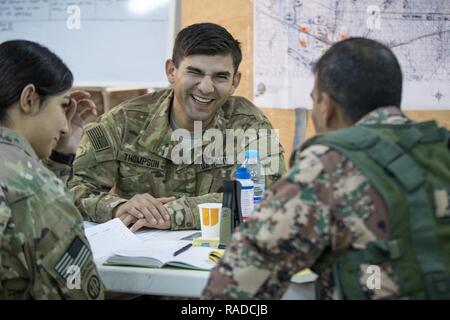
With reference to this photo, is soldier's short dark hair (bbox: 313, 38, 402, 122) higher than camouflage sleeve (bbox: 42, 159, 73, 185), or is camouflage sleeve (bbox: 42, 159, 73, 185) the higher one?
soldier's short dark hair (bbox: 313, 38, 402, 122)

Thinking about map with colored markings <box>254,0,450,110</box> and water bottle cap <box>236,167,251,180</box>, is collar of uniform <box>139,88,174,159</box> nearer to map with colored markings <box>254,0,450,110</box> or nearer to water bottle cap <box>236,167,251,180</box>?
water bottle cap <box>236,167,251,180</box>

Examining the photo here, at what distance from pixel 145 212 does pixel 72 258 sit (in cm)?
70

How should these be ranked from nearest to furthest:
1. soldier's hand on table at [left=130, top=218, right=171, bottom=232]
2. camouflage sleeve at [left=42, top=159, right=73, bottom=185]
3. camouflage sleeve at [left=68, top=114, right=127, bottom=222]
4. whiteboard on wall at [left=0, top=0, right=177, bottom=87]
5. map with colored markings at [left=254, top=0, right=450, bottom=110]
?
camouflage sleeve at [left=42, top=159, right=73, bottom=185], soldier's hand on table at [left=130, top=218, right=171, bottom=232], camouflage sleeve at [left=68, top=114, right=127, bottom=222], map with colored markings at [left=254, top=0, right=450, bottom=110], whiteboard on wall at [left=0, top=0, right=177, bottom=87]

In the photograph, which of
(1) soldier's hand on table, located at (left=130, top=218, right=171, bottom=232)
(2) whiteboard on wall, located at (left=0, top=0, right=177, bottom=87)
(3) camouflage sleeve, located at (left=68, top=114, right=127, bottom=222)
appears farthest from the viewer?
(2) whiteboard on wall, located at (left=0, top=0, right=177, bottom=87)

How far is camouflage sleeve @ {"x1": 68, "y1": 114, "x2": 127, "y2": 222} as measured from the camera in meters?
2.44

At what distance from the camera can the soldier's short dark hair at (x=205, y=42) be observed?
A: 8.42ft

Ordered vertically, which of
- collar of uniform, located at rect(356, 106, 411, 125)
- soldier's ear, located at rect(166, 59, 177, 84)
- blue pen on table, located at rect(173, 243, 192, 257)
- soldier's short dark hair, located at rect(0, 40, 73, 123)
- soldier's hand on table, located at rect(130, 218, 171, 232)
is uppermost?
soldier's ear, located at rect(166, 59, 177, 84)

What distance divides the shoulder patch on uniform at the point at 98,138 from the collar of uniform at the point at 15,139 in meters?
0.99

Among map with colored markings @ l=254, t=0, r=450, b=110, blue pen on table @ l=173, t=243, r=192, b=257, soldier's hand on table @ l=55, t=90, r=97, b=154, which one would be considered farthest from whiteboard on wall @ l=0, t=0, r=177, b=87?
blue pen on table @ l=173, t=243, r=192, b=257

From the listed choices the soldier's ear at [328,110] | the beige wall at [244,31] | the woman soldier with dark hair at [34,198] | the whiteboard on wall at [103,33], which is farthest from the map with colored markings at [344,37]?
the soldier's ear at [328,110]

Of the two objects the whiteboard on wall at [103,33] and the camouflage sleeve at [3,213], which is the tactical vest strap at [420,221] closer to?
the camouflage sleeve at [3,213]

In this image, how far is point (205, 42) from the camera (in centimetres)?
256

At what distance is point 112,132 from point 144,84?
116 centimetres
